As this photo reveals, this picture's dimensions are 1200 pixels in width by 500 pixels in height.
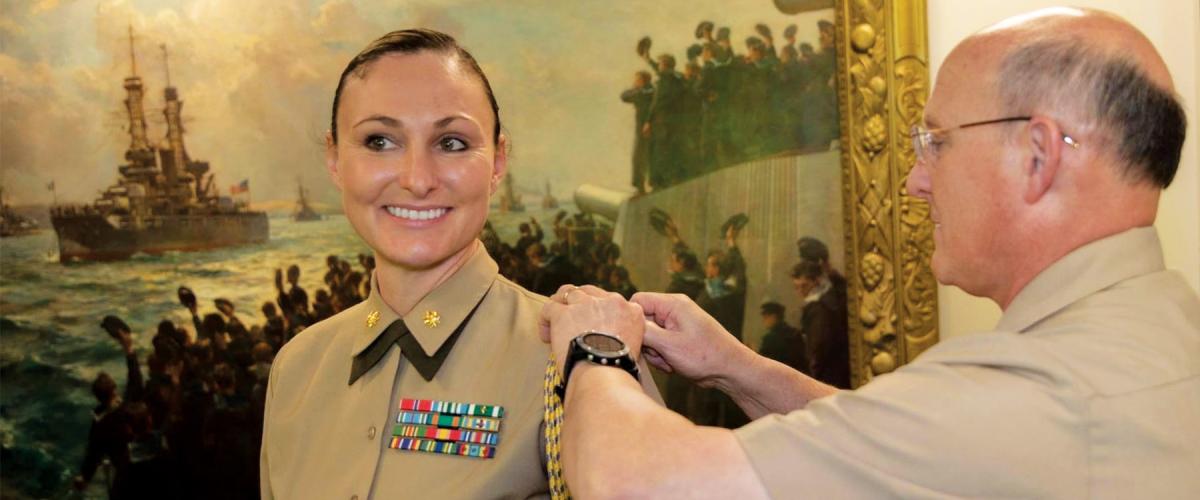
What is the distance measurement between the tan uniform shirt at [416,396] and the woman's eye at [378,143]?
0.79ft

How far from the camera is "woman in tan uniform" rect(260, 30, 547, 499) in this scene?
182 cm

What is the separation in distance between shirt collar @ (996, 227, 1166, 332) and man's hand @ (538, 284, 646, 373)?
579 millimetres

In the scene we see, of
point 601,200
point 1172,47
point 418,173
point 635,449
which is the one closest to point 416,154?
point 418,173

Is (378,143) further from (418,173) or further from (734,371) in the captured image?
(734,371)

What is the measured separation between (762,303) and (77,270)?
77.4 inches

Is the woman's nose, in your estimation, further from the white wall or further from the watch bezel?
the white wall

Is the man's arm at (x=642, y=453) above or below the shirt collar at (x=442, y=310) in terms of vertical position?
below

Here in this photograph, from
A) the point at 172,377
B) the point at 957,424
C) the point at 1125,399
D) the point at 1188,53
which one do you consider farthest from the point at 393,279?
the point at 1188,53

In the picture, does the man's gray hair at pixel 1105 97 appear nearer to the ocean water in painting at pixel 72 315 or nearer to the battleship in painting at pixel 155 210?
the ocean water in painting at pixel 72 315

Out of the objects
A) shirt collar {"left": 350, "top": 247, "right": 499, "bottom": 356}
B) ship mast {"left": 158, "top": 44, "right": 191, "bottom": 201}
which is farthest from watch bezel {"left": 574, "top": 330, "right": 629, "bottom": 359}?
ship mast {"left": 158, "top": 44, "right": 191, "bottom": 201}

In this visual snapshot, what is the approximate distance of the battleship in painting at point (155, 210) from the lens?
3.35m

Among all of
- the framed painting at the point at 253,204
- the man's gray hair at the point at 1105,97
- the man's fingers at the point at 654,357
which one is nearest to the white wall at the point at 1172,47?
the framed painting at the point at 253,204

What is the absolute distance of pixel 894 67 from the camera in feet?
10.3

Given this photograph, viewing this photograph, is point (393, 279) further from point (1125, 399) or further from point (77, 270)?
point (77, 270)
